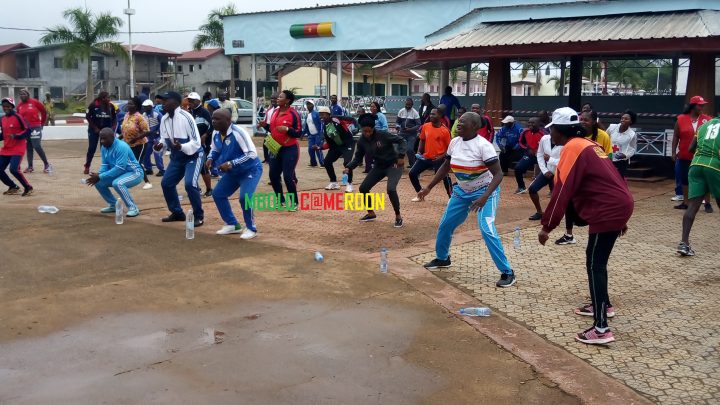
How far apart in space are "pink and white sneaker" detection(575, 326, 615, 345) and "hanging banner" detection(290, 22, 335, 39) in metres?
22.3

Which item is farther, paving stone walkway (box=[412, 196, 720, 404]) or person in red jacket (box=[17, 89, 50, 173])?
person in red jacket (box=[17, 89, 50, 173])

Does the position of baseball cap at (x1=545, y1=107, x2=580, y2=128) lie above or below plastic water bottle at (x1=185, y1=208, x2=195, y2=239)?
above

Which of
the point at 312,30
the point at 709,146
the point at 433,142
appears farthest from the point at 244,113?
the point at 709,146

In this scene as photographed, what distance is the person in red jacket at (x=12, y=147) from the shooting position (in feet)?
37.9

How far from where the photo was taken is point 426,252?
26.5 feet

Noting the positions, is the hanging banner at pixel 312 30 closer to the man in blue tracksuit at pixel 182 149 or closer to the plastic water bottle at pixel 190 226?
the man in blue tracksuit at pixel 182 149

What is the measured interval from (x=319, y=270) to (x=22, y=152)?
7.30 metres

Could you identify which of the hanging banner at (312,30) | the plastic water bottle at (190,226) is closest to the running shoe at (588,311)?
the plastic water bottle at (190,226)

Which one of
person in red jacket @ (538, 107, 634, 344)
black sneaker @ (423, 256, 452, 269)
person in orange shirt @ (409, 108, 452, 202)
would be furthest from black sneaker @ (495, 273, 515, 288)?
person in orange shirt @ (409, 108, 452, 202)

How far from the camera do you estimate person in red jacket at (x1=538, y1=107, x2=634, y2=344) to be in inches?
198

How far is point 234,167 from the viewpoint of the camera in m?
8.59

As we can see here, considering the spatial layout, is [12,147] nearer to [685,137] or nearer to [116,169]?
[116,169]

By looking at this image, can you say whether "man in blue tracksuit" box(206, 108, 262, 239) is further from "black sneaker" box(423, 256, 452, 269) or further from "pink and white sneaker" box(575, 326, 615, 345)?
"pink and white sneaker" box(575, 326, 615, 345)

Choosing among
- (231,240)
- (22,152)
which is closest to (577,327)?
(231,240)
